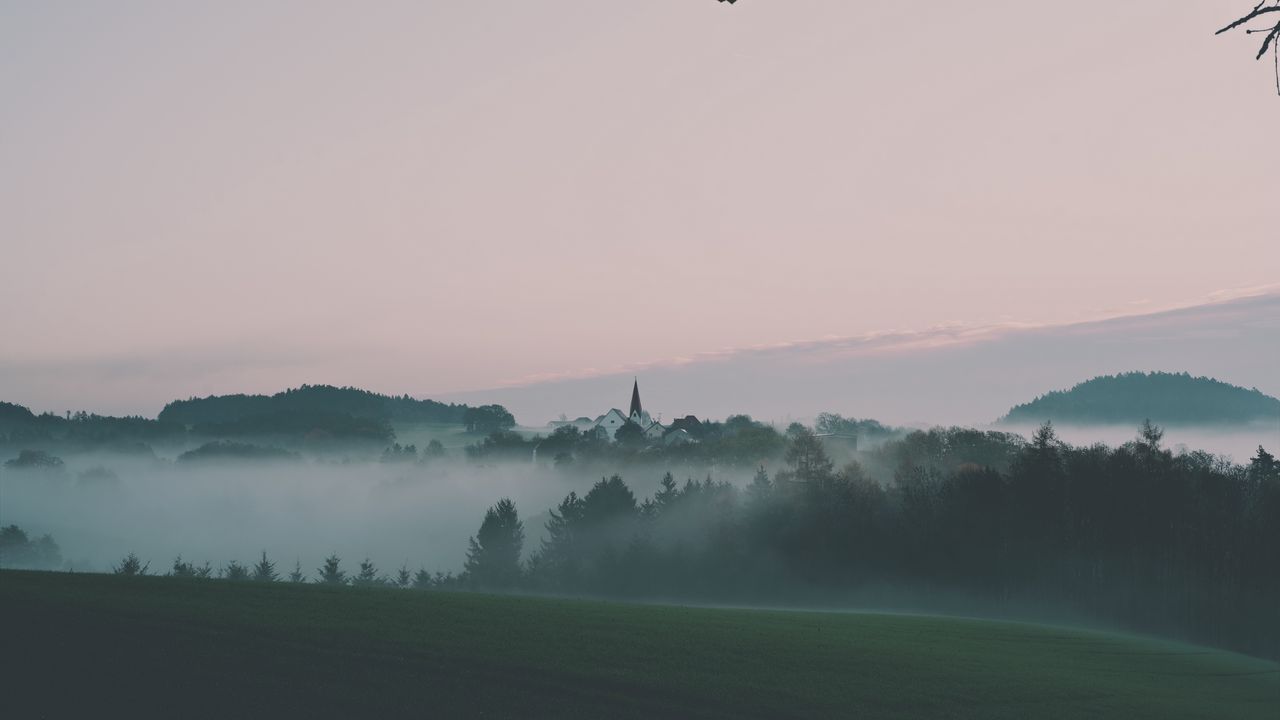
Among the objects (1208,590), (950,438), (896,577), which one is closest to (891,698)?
(1208,590)

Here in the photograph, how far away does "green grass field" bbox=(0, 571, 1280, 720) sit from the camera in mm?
24797

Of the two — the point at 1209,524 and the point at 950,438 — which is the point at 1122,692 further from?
the point at 950,438

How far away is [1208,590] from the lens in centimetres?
7231

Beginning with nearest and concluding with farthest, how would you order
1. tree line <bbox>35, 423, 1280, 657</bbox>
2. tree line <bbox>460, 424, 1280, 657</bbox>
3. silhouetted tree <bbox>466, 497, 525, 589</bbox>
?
tree line <bbox>460, 424, 1280, 657</bbox> → tree line <bbox>35, 423, 1280, 657</bbox> → silhouetted tree <bbox>466, 497, 525, 589</bbox>

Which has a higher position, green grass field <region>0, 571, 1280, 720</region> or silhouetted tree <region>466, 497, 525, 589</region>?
green grass field <region>0, 571, 1280, 720</region>

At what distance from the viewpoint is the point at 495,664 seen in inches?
1139

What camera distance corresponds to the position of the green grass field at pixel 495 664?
24.8 meters

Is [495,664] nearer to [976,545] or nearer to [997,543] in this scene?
[976,545]

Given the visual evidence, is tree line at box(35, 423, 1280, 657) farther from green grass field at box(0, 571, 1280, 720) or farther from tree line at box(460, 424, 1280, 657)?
green grass field at box(0, 571, 1280, 720)

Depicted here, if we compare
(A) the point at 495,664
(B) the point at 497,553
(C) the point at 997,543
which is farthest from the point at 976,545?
(A) the point at 495,664

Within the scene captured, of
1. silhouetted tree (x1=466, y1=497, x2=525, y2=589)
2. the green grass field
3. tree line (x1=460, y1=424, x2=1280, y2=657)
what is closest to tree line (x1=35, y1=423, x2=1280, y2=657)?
tree line (x1=460, y1=424, x2=1280, y2=657)

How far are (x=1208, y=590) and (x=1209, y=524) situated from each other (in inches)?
207

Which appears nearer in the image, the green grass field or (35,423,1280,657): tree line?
the green grass field

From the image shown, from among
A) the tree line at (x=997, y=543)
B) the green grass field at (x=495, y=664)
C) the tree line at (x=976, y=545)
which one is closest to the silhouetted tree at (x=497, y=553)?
the tree line at (x=976, y=545)
